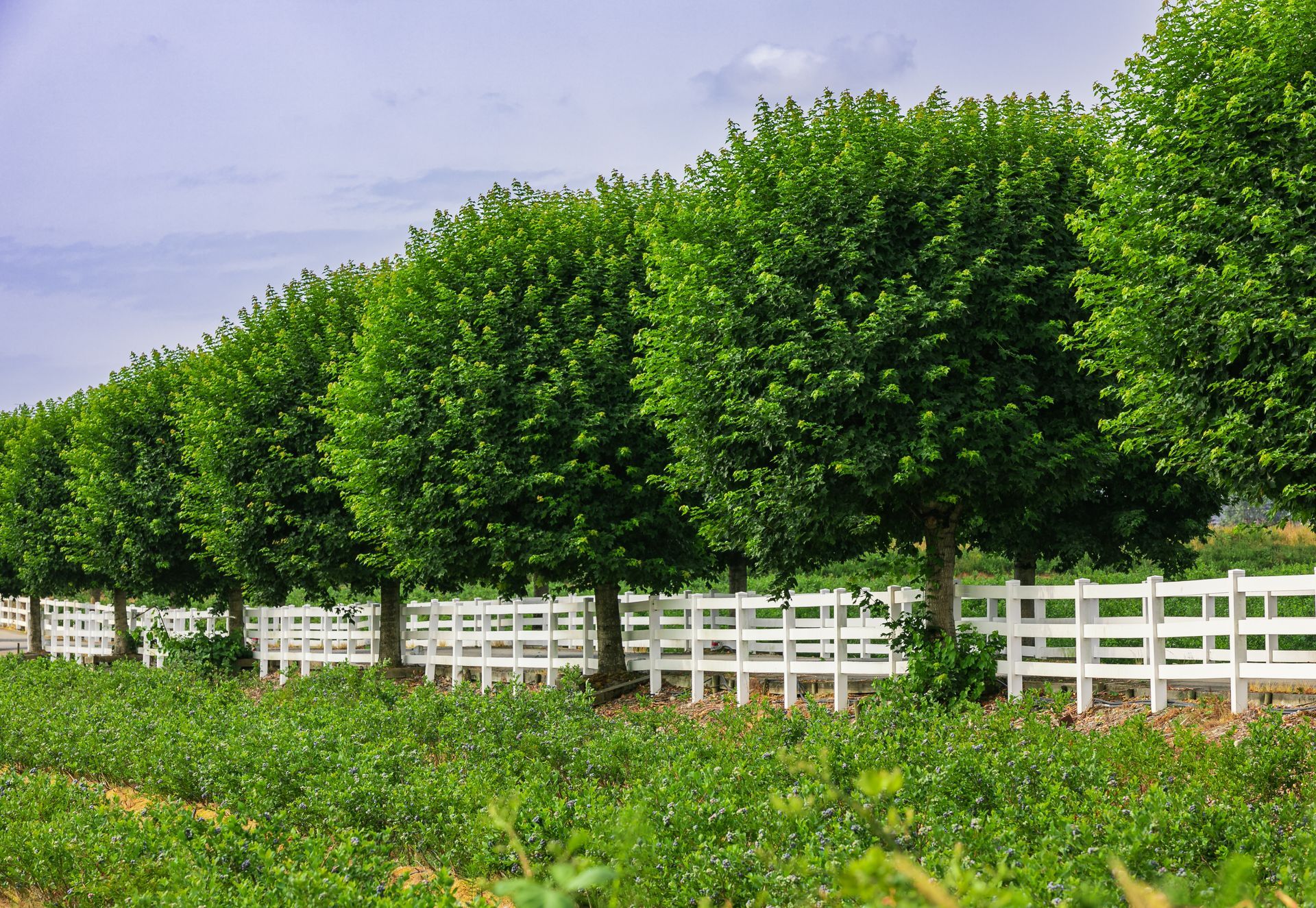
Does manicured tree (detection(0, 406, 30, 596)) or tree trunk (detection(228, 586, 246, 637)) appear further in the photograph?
Result: manicured tree (detection(0, 406, 30, 596))

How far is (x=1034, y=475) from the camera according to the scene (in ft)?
45.2

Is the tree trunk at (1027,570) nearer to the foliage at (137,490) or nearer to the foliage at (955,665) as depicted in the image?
the foliage at (955,665)

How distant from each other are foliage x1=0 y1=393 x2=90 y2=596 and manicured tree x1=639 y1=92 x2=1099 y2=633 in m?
27.0

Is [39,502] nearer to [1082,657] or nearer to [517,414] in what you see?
[517,414]

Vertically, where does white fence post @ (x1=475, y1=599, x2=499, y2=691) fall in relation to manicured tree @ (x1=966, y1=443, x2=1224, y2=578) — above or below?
below

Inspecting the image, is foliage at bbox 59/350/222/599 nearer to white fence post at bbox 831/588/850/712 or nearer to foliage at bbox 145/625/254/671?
foliage at bbox 145/625/254/671

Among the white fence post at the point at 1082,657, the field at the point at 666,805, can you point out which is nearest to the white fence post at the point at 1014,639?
the white fence post at the point at 1082,657

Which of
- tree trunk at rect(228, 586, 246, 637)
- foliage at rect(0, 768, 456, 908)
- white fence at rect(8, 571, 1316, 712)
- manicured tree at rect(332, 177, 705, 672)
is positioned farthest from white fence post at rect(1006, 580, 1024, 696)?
tree trunk at rect(228, 586, 246, 637)

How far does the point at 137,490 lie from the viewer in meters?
29.0

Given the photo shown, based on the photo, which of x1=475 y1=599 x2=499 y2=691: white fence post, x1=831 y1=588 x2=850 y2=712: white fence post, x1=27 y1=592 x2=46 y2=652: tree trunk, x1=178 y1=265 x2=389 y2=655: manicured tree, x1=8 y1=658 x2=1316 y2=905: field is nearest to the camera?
x1=8 y1=658 x2=1316 y2=905: field

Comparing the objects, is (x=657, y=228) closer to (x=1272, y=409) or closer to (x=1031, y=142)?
(x=1031, y=142)

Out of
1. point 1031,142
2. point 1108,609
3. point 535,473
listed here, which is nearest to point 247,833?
point 535,473

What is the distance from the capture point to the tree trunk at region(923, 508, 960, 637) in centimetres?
1476

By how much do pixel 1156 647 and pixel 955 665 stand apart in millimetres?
2319
